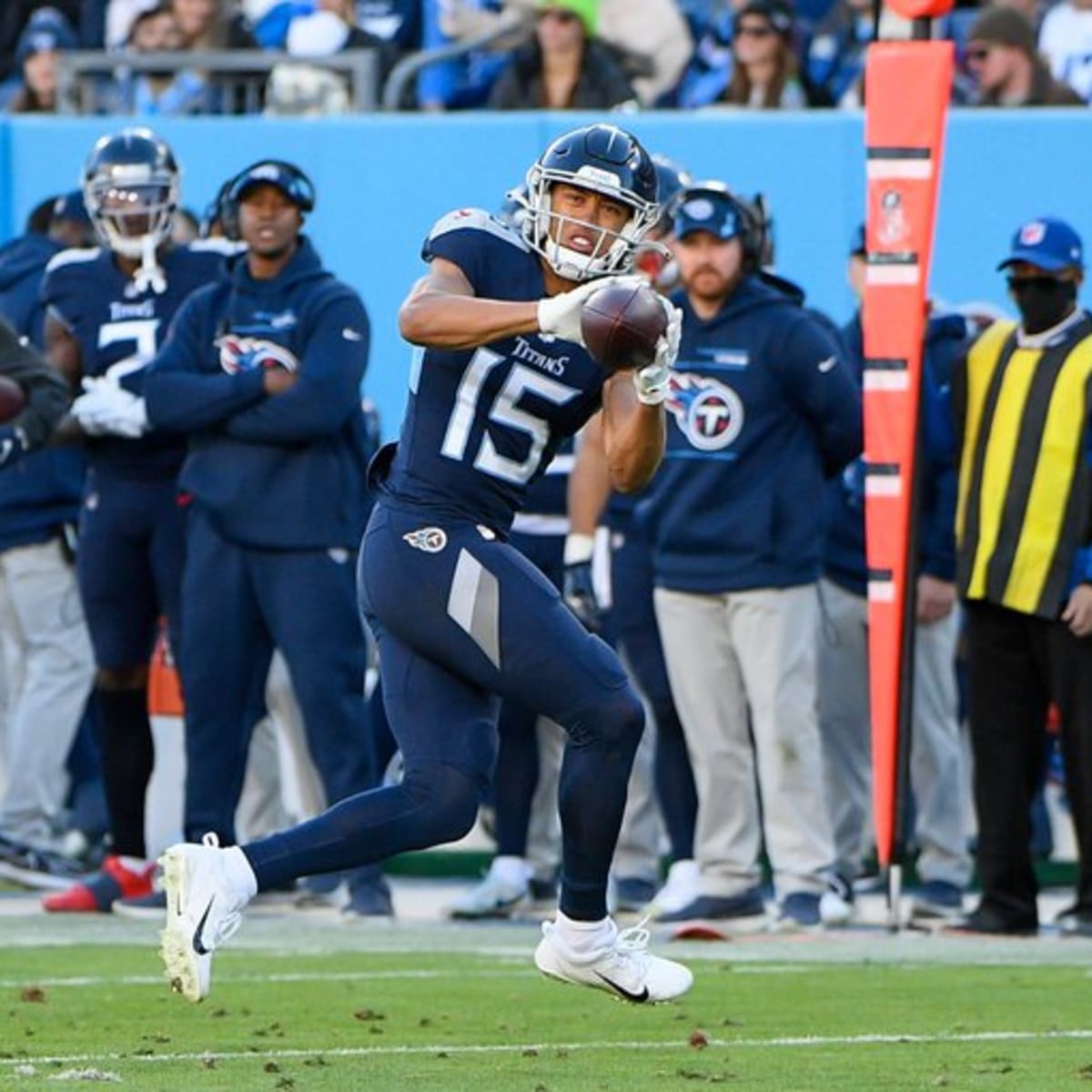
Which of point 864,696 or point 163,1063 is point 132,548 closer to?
point 864,696

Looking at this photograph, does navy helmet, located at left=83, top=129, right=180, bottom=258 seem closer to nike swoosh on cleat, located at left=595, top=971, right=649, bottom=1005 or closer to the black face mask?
the black face mask

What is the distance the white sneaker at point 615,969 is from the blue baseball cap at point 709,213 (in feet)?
11.8

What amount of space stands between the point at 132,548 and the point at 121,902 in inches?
45.9

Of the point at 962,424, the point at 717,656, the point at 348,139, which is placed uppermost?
the point at 348,139

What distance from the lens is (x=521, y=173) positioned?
12867 mm

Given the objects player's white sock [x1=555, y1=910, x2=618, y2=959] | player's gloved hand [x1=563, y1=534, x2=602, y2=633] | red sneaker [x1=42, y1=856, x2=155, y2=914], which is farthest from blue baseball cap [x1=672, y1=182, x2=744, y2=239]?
player's white sock [x1=555, y1=910, x2=618, y2=959]

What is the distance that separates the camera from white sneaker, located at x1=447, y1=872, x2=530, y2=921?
10.3 m

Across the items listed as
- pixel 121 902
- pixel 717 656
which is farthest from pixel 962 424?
pixel 121 902

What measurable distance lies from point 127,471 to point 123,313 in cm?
53

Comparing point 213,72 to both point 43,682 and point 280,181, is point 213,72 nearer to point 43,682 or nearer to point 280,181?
point 43,682

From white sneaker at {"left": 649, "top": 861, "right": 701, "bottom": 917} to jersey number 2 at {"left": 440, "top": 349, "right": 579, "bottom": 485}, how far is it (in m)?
3.50

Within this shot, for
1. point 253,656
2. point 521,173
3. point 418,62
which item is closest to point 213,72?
point 418,62

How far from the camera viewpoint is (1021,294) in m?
9.88

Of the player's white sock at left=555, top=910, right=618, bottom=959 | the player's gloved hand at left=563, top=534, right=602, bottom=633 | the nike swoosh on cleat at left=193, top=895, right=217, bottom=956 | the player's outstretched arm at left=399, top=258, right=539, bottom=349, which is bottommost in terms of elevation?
the player's white sock at left=555, top=910, right=618, bottom=959
